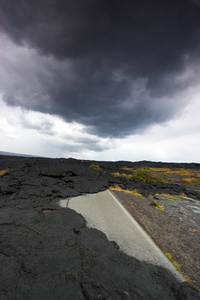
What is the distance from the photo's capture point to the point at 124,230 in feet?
18.0

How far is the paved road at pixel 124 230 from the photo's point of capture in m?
4.06

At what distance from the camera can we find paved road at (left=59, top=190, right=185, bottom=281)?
406 centimetres

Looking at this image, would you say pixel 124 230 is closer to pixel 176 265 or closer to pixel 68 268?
pixel 176 265

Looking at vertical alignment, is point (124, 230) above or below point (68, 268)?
below

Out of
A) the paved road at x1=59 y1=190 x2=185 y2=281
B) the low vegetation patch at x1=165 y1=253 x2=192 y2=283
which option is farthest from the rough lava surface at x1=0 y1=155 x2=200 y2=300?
the low vegetation patch at x1=165 y1=253 x2=192 y2=283

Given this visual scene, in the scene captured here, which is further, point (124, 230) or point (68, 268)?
point (124, 230)

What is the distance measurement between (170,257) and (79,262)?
9.00 feet

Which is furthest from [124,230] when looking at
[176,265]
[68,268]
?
[68,268]

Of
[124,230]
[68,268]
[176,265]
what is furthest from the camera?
[124,230]

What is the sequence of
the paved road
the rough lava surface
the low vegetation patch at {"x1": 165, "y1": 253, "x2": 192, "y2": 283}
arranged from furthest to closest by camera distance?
the paved road
the low vegetation patch at {"x1": 165, "y1": 253, "x2": 192, "y2": 283}
the rough lava surface

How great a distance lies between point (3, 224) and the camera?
4.47 m

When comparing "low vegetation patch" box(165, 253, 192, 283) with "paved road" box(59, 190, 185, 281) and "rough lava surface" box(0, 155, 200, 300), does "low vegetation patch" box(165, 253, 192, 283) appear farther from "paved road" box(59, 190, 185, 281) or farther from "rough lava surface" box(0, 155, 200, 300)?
"rough lava surface" box(0, 155, 200, 300)

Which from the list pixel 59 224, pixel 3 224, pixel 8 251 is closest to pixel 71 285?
pixel 8 251

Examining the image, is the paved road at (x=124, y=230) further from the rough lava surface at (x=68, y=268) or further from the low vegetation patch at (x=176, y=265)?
the rough lava surface at (x=68, y=268)
